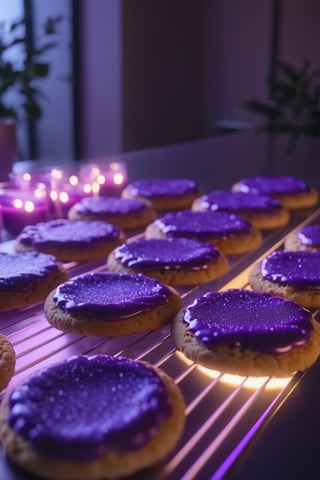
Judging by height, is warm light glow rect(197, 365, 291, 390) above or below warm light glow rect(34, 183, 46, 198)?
below

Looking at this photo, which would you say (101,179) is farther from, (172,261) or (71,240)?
(172,261)

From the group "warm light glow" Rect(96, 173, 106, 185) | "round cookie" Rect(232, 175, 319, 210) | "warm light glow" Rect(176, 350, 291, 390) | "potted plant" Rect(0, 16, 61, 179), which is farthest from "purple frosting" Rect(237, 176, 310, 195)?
"warm light glow" Rect(176, 350, 291, 390)

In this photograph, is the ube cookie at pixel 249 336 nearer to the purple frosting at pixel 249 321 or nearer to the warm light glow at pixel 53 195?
the purple frosting at pixel 249 321

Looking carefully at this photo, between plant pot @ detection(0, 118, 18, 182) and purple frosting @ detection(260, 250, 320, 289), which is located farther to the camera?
plant pot @ detection(0, 118, 18, 182)

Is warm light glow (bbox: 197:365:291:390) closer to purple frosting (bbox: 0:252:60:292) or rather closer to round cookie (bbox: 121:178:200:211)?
purple frosting (bbox: 0:252:60:292)

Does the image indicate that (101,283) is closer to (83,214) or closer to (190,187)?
(83,214)
